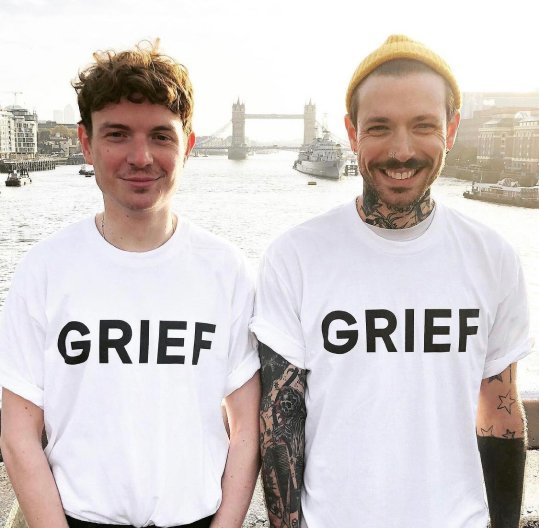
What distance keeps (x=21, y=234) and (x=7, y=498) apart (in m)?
20.1

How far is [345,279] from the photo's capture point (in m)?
1.04

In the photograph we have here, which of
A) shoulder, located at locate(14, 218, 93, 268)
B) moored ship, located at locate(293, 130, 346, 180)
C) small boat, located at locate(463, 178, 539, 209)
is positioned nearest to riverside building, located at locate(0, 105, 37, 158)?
moored ship, located at locate(293, 130, 346, 180)

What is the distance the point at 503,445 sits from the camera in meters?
1.12

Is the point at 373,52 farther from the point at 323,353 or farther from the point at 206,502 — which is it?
the point at 206,502

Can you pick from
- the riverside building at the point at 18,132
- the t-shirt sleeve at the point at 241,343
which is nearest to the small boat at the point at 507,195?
the t-shirt sleeve at the point at 241,343

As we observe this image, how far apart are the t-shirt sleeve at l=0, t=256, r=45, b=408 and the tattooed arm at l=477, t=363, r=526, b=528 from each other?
0.71 metres

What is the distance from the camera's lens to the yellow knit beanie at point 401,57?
101cm

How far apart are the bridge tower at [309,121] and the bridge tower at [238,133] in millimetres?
7276

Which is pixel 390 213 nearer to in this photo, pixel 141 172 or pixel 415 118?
pixel 415 118

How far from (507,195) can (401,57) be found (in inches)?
1160

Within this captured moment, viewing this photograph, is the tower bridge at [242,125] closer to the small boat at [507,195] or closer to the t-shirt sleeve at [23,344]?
the small boat at [507,195]

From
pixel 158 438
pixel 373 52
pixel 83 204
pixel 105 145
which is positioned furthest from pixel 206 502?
pixel 83 204

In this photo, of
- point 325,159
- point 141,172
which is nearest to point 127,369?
point 141,172

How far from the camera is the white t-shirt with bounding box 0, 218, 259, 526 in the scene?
0.97 meters
